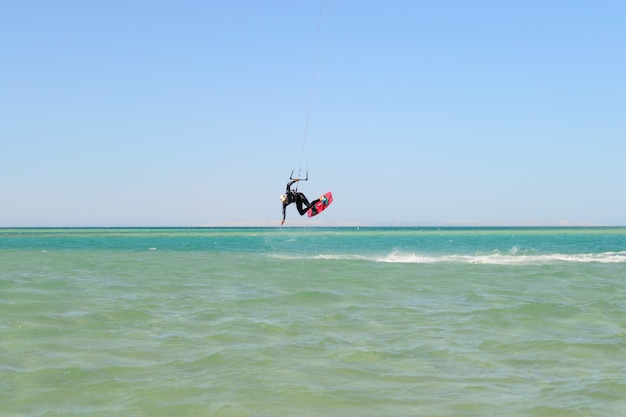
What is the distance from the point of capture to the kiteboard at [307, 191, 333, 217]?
24.1 m

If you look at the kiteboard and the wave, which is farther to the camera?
the wave

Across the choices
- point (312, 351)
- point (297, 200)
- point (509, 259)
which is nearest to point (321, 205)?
point (297, 200)

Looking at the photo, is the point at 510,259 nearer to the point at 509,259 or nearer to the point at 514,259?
the point at 509,259

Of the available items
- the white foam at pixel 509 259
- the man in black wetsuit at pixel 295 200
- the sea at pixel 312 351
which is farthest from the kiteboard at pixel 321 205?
the white foam at pixel 509 259

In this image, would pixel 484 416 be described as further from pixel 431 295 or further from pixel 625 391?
pixel 431 295

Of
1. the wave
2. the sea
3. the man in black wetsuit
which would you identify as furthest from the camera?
the wave

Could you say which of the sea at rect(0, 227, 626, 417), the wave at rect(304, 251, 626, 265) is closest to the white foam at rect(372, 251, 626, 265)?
the wave at rect(304, 251, 626, 265)

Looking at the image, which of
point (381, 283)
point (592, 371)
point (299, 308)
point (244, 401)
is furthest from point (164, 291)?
point (592, 371)

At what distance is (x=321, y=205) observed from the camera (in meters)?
24.7

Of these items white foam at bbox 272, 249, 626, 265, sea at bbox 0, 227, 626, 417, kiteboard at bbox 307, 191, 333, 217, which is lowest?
sea at bbox 0, 227, 626, 417

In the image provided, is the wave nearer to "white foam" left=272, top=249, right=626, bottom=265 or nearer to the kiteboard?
"white foam" left=272, top=249, right=626, bottom=265

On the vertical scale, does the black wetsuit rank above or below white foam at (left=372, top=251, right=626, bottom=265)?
above

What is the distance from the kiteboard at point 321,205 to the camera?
79.0ft

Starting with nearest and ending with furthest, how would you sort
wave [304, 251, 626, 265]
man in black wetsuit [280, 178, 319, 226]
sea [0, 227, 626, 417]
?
sea [0, 227, 626, 417] < man in black wetsuit [280, 178, 319, 226] < wave [304, 251, 626, 265]
